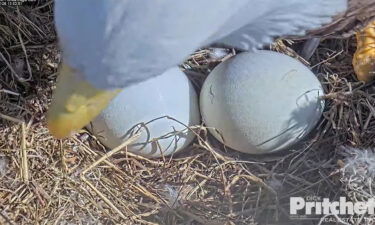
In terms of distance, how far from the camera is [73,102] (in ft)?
2.79

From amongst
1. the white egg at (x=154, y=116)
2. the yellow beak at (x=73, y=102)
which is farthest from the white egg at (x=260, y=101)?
the yellow beak at (x=73, y=102)

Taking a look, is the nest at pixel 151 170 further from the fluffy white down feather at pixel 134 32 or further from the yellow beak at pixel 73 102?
the fluffy white down feather at pixel 134 32

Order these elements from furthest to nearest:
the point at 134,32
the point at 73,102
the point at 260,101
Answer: the point at 260,101 → the point at 73,102 → the point at 134,32

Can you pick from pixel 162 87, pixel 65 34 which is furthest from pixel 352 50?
pixel 65 34

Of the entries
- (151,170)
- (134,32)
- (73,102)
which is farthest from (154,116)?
(134,32)

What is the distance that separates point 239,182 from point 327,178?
0.17 m

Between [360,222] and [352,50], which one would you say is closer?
[360,222]

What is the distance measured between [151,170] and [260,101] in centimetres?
27

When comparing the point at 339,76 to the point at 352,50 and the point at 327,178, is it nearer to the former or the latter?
the point at 352,50

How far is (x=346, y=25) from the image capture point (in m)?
1.17

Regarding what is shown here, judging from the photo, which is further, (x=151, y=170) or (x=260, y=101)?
(x=151, y=170)

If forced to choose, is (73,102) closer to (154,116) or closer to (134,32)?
(134,32)

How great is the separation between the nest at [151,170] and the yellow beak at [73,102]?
0.51 metres

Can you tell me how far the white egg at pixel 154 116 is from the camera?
1.36 meters
